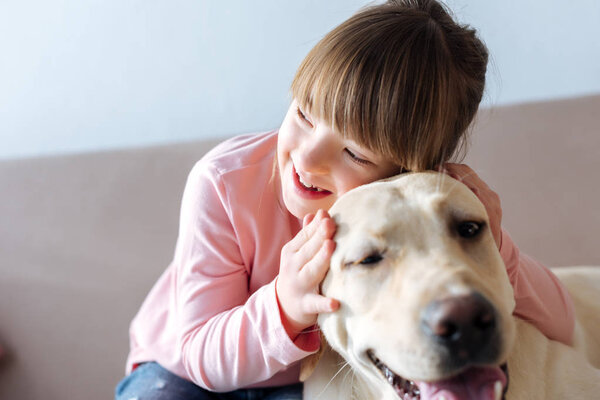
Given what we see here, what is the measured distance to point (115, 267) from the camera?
2.03 meters

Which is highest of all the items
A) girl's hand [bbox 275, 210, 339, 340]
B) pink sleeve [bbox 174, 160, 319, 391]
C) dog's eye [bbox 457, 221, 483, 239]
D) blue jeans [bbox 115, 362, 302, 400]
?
dog's eye [bbox 457, 221, 483, 239]

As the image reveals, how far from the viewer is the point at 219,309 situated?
131 centimetres

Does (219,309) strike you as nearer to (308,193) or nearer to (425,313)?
(308,193)

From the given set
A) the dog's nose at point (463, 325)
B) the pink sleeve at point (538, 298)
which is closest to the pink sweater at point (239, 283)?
the pink sleeve at point (538, 298)

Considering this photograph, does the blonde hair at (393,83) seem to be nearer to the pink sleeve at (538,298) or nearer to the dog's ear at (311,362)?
the pink sleeve at (538,298)

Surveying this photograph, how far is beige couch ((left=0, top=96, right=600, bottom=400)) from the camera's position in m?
1.91

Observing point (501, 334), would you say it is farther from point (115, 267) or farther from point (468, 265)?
point (115, 267)

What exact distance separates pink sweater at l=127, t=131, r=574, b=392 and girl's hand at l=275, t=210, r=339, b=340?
46mm

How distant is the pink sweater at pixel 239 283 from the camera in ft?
3.88

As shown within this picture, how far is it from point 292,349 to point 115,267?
1092 mm

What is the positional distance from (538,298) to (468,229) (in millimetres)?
372

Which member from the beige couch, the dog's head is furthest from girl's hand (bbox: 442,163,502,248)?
the beige couch

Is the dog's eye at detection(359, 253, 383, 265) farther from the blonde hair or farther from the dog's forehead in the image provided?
the blonde hair

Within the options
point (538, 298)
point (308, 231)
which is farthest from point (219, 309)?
point (538, 298)
